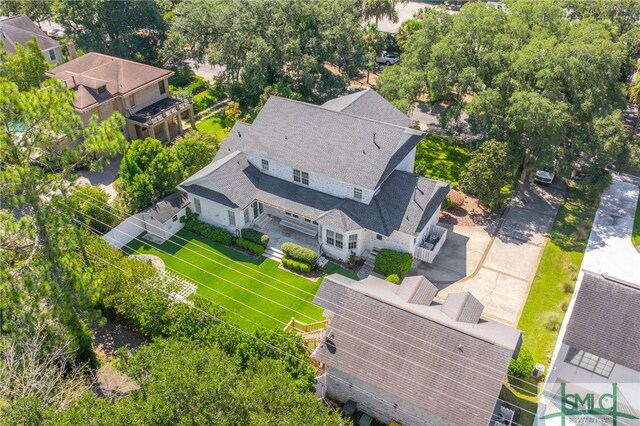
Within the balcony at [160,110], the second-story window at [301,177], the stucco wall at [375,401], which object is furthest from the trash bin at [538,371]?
the balcony at [160,110]

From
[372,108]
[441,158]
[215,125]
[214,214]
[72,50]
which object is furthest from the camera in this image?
[72,50]

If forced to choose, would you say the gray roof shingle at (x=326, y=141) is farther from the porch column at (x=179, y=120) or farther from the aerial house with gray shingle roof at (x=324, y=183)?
the porch column at (x=179, y=120)

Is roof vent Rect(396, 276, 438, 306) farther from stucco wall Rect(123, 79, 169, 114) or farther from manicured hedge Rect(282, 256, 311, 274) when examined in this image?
stucco wall Rect(123, 79, 169, 114)

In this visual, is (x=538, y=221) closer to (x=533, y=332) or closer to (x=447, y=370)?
(x=533, y=332)

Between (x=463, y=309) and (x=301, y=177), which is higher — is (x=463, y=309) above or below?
below

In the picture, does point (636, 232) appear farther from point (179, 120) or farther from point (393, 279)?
point (179, 120)

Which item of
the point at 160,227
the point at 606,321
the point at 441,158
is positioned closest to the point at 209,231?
the point at 160,227
